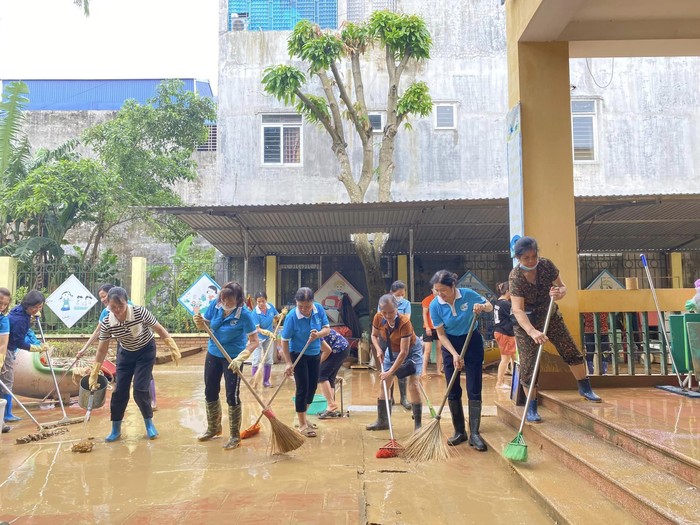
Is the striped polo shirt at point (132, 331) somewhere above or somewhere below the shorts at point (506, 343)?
above

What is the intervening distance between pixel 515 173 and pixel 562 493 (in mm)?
3493

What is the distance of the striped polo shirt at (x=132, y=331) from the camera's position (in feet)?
17.8

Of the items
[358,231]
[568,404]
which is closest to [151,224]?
[358,231]

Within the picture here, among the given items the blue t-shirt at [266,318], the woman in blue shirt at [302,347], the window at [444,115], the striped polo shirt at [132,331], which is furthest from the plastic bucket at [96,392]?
the window at [444,115]

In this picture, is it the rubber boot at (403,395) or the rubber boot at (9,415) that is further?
the rubber boot at (403,395)

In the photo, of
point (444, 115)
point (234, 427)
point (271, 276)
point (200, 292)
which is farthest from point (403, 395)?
point (444, 115)

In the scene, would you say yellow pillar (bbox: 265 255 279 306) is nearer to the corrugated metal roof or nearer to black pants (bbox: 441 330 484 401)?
the corrugated metal roof

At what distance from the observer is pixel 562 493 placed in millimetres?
3607

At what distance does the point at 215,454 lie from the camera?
5.07m

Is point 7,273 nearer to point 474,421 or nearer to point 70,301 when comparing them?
point 70,301

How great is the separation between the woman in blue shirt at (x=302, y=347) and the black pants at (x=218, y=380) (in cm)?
55

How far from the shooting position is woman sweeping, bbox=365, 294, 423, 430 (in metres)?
5.32

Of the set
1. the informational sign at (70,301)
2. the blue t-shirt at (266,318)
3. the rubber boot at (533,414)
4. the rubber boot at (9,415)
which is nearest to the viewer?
the rubber boot at (533,414)

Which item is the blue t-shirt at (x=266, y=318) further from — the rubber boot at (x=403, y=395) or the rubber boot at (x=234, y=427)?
the rubber boot at (x=234, y=427)
